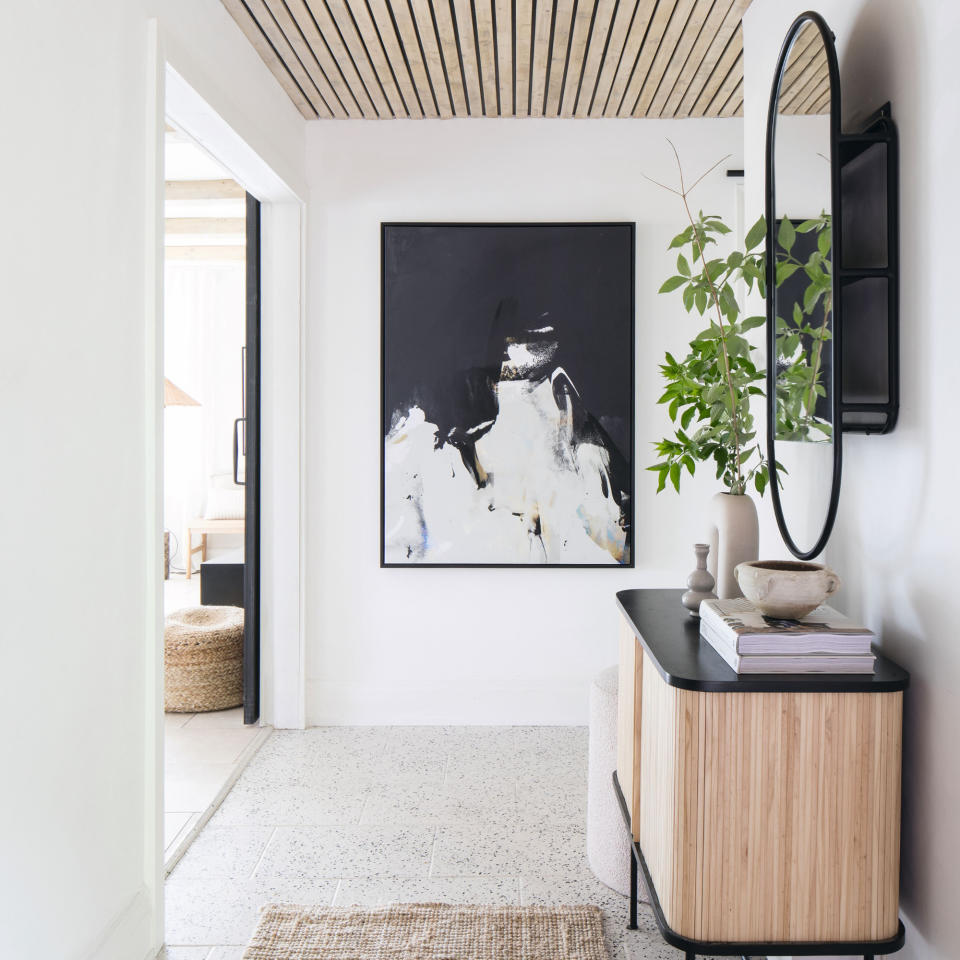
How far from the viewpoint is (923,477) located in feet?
4.59

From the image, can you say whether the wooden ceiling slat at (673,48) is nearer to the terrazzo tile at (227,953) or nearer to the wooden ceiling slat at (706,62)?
the wooden ceiling slat at (706,62)

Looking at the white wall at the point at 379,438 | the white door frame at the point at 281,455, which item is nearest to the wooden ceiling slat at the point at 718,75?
the white wall at the point at 379,438

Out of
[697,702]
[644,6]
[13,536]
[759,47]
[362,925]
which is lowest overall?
[362,925]

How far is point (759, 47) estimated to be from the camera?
7.68 feet

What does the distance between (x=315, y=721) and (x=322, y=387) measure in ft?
4.54

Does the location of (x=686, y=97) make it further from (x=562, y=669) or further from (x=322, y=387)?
(x=562, y=669)

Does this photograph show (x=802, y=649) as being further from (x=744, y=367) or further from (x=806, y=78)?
(x=806, y=78)

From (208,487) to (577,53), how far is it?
16.6 ft

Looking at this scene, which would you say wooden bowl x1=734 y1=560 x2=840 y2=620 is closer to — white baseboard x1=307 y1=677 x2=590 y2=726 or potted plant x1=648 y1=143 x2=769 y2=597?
potted plant x1=648 y1=143 x2=769 y2=597

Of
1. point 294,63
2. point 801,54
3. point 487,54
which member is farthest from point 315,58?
point 801,54

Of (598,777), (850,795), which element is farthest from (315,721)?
(850,795)

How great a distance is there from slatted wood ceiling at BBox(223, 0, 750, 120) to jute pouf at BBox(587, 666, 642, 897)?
6.45 ft

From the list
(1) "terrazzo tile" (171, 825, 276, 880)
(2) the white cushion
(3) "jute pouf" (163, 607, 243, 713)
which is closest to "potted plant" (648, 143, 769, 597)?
(1) "terrazzo tile" (171, 825, 276, 880)

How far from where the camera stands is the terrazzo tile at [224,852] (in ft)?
7.65
